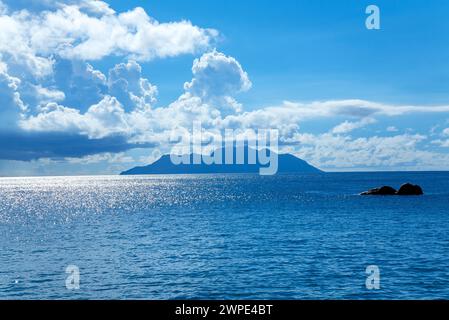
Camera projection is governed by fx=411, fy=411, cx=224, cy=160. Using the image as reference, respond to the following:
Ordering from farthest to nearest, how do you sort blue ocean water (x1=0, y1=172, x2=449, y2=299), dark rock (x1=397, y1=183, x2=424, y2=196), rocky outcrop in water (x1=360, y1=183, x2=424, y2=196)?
rocky outcrop in water (x1=360, y1=183, x2=424, y2=196), dark rock (x1=397, y1=183, x2=424, y2=196), blue ocean water (x1=0, y1=172, x2=449, y2=299)

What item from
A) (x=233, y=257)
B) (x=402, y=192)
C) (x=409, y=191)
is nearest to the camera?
(x=233, y=257)

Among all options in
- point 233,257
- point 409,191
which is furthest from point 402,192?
point 233,257

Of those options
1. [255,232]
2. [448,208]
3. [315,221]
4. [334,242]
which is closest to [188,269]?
[334,242]

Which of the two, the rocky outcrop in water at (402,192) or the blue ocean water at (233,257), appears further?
the rocky outcrop in water at (402,192)

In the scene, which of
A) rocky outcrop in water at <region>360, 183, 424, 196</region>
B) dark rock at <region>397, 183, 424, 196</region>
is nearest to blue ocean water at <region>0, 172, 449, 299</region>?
rocky outcrop in water at <region>360, 183, 424, 196</region>

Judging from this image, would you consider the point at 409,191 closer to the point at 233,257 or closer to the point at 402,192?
the point at 402,192

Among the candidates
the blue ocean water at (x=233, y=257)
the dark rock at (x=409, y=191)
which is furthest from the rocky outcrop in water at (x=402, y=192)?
the blue ocean water at (x=233, y=257)

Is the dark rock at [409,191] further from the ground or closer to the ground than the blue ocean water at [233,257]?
further from the ground

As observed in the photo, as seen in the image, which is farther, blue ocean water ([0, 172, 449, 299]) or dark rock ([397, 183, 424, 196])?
dark rock ([397, 183, 424, 196])

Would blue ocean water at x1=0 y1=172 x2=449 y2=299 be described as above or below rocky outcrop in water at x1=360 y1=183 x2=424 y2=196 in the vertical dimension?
below

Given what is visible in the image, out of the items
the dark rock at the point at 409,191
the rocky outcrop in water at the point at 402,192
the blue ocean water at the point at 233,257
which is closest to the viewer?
the blue ocean water at the point at 233,257

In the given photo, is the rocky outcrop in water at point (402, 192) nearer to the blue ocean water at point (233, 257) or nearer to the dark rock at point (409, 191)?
the dark rock at point (409, 191)

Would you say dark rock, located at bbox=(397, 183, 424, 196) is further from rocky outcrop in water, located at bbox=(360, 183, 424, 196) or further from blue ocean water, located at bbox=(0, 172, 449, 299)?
blue ocean water, located at bbox=(0, 172, 449, 299)
